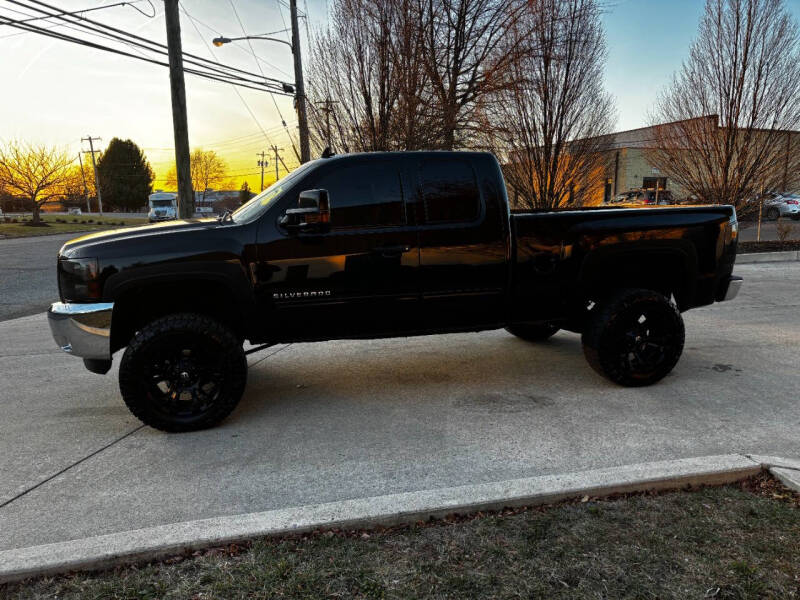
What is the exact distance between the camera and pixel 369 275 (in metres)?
4.31

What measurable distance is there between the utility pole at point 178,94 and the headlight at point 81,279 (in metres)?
9.26

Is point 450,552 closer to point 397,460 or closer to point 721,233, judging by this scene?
point 397,460

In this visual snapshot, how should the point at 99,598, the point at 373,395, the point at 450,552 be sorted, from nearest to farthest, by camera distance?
the point at 99,598 → the point at 450,552 → the point at 373,395

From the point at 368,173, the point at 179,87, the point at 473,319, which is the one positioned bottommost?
the point at 473,319

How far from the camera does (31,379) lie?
552cm

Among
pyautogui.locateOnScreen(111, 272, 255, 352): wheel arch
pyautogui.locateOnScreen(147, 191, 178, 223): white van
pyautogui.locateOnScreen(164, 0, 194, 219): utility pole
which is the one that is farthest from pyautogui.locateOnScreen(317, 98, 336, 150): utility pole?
pyautogui.locateOnScreen(147, 191, 178, 223): white van

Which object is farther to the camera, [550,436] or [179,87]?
[179,87]

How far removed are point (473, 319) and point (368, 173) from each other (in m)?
1.47

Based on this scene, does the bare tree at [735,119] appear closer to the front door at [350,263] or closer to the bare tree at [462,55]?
the bare tree at [462,55]

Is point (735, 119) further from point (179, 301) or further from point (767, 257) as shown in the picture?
point (179, 301)

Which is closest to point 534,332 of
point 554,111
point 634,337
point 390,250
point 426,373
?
point 426,373

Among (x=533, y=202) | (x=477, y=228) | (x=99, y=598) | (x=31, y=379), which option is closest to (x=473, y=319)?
(x=477, y=228)

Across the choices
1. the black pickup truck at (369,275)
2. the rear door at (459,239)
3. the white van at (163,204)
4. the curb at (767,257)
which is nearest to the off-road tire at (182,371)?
the black pickup truck at (369,275)

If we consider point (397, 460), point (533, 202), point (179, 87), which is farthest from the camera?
point (533, 202)
